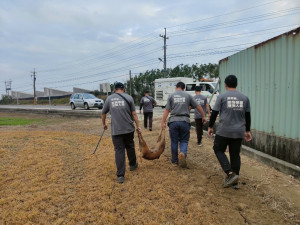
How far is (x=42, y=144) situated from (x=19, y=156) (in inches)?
51.4

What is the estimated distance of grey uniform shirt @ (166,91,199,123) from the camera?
449cm

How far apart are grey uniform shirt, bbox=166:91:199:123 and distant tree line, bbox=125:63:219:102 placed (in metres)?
26.6

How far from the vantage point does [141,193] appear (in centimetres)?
351

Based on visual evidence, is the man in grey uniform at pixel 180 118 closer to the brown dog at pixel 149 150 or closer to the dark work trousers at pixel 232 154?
the brown dog at pixel 149 150

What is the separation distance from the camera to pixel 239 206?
10.3 feet

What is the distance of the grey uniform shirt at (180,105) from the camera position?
4.49 metres

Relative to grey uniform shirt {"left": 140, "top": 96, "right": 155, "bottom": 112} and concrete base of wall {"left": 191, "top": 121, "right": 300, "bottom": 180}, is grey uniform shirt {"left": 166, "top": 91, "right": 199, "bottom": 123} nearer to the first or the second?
concrete base of wall {"left": 191, "top": 121, "right": 300, "bottom": 180}

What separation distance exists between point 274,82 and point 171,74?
1177 inches

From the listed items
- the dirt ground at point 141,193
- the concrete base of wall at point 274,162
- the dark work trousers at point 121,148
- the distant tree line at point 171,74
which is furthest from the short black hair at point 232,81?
the distant tree line at point 171,74

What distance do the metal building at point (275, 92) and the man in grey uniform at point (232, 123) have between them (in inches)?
62.7

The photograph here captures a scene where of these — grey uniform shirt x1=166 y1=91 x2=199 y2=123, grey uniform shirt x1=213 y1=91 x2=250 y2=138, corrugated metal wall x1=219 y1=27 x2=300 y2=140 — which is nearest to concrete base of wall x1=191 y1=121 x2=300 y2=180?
corrugated metal wall x1=219 y1=27 x2=300 y2=140

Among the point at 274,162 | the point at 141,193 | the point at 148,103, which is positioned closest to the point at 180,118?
the point at 141,193

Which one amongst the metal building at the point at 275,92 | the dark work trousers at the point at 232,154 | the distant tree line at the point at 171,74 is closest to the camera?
the dark work trousers at the point at 232,154

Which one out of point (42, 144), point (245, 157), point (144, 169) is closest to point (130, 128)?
point (144, 169)
